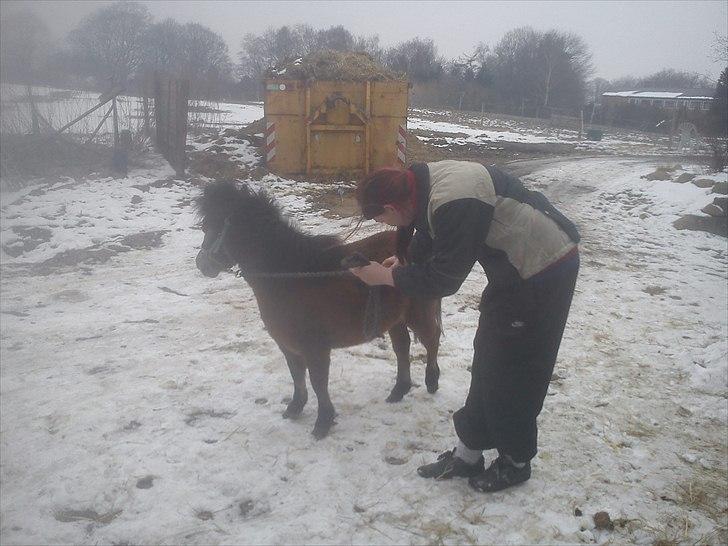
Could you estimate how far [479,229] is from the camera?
2.27 m

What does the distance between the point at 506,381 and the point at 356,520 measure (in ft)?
3.51

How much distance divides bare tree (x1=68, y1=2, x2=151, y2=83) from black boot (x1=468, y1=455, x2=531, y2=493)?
3025 millimetres

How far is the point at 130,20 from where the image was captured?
2500 millimetres

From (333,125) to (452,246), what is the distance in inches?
359

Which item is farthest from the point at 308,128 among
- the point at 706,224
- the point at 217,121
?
the point at 706,224

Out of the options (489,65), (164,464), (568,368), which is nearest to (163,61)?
(164,464)

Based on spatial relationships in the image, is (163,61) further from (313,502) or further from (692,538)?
(692,538)

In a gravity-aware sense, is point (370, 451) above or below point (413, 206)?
below

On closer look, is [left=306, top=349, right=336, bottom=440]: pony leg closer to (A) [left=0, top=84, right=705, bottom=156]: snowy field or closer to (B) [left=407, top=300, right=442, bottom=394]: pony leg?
(B) [left=407, top=300, right=442, bottom=394]: pony leg

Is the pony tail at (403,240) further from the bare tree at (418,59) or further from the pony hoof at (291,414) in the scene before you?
the bare tree at (418,59)

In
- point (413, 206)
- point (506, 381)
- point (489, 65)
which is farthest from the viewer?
point (489, 65)

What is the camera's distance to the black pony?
10.1 feet

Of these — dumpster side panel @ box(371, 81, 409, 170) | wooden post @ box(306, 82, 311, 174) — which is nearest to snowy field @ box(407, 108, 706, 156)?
dumpster side panel @ box(371, 81, 409, 170)

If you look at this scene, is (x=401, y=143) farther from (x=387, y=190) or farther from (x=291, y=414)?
(x=387, y=190)
